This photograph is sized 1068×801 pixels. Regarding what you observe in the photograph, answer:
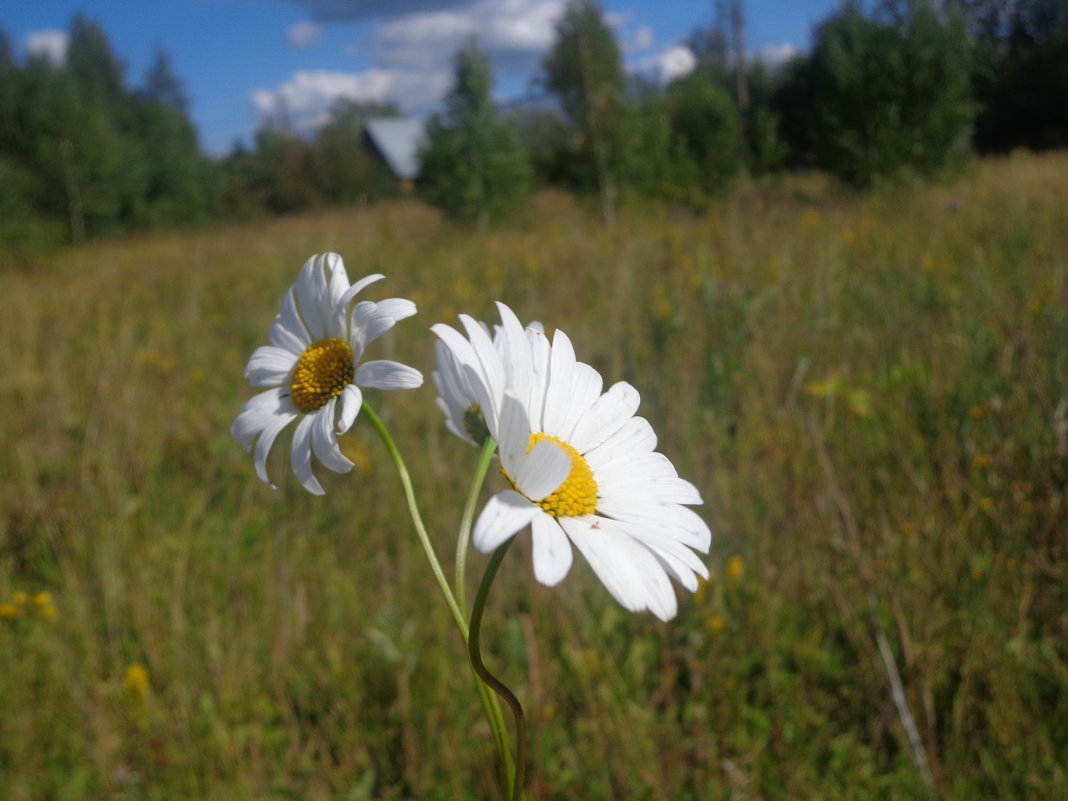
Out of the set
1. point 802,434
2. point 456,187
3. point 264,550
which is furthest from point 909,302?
point 456,187

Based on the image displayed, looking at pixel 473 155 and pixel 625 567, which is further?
pixel 473 155

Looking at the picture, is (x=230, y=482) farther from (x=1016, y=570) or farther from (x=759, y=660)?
(x=1016, y=570)

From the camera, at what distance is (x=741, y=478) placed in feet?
6.89

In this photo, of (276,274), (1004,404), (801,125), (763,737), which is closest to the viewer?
(763,737)

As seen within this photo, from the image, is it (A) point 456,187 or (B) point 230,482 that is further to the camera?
(A) point 456,187

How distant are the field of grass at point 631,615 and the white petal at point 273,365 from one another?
98 centimetres

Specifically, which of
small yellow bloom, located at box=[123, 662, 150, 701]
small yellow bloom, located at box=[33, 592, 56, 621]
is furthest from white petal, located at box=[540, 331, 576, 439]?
small yellow bloom, located at box=[33, 592, 56, 621]

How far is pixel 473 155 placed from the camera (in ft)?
43.8

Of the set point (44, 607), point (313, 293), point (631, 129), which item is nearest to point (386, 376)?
point (313, 293)

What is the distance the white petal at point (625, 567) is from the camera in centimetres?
44

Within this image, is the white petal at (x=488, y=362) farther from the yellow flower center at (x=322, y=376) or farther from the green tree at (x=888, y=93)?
the green tree at (x=888, y=93)

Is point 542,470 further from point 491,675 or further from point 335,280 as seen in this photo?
point 335,280

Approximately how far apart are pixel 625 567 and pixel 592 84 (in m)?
15.1

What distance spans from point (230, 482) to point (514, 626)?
59.4 inches
